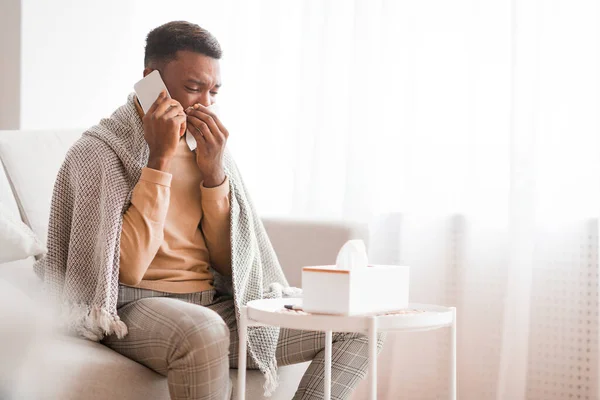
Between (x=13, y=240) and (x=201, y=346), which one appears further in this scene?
(x=13, y=240)

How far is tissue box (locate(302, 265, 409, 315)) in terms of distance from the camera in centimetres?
116

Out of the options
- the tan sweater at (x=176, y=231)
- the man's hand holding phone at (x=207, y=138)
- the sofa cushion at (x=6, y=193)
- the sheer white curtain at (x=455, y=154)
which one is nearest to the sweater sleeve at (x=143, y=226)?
the tan sweater at (x=176, y=231)

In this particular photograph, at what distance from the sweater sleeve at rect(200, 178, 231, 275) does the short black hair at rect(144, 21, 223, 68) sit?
0.26 m

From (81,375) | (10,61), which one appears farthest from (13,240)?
(10,61)

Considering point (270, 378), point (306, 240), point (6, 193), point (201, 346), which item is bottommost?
point (270, 378)

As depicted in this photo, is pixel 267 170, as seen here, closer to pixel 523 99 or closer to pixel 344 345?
pixel 523 99

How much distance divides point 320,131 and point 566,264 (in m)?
0.88

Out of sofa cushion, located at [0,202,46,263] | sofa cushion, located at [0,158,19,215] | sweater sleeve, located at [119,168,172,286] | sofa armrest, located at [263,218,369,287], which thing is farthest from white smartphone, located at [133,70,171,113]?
sofa armrest, located at [263,218,369,287]

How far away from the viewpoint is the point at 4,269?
153 cm

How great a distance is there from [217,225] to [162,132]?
23cm

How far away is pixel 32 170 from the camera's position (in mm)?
1711

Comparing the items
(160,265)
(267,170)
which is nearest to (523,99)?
(267,170)

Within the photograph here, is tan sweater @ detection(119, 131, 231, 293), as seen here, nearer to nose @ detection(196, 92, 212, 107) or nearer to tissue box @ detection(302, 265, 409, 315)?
nose @ detection(196, 92, 212, 107)

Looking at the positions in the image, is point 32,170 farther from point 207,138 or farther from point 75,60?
point 75,60
